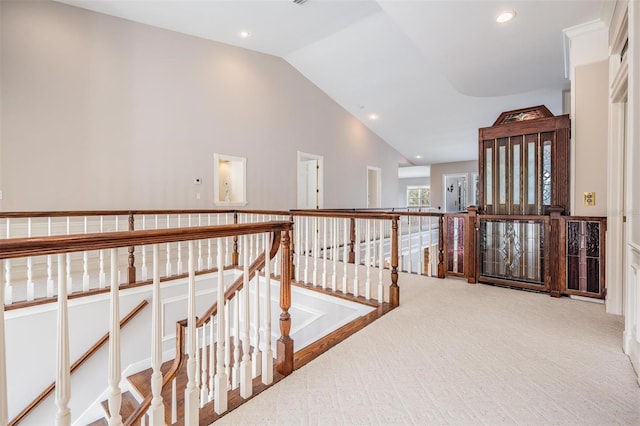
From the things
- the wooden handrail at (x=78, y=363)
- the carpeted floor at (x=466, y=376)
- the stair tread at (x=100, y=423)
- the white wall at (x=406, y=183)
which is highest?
the white wall at (x=406, y=183)

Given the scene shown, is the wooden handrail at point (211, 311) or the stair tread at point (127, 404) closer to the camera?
the wooden handrail at point (211, 311)

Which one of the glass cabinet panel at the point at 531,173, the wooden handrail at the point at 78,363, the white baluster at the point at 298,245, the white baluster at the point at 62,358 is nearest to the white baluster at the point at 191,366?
the white baluster at the point at 62,358

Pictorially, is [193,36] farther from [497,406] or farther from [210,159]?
[497,406]

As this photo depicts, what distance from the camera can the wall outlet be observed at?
3.04 meters

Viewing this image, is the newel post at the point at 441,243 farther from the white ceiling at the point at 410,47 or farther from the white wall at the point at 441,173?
the white wall at the point at 441,173

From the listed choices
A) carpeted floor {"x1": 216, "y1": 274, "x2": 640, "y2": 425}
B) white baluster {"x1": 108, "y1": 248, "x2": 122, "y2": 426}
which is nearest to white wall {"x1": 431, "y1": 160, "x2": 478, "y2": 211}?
carpeted floor {"x1": 216, "y1": 274, "x2": 640, "y2": 425}

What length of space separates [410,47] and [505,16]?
9.84 feet

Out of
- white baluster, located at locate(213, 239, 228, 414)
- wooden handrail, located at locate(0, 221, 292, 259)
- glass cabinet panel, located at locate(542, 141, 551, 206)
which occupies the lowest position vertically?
white baluster, located at locate(213, 239, 228, 414)

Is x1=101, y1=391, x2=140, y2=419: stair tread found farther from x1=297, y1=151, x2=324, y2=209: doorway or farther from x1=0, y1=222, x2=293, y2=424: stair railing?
x1=297, y1=151, x2=324, y2=209: doorway

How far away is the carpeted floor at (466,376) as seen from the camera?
1.47 meters

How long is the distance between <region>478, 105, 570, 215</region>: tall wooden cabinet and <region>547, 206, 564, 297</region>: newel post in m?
0.14

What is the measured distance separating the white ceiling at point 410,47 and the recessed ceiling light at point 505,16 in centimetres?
5

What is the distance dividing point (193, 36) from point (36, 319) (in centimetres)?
477

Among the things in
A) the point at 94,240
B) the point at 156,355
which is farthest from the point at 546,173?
the point at 94,240
